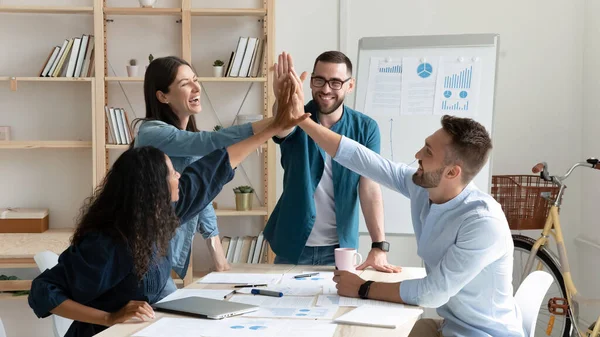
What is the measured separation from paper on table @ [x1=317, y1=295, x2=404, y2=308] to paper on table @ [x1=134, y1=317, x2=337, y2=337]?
0.20 meters

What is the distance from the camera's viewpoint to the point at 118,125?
4195 millimetres

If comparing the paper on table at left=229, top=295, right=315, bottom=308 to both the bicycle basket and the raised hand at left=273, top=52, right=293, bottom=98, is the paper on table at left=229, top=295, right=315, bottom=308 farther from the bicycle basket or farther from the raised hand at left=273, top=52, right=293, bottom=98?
the bicycle basket

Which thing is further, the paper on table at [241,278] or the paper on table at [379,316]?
the paper on table at [241,278]

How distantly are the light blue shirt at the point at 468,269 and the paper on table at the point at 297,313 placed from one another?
0.24m

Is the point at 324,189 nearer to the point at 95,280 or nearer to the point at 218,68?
the point at 95,280

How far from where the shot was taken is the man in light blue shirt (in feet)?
6.43

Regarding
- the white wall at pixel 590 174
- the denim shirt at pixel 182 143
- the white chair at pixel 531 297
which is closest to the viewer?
the white chair at pixel 531 297

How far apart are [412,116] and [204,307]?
208cm

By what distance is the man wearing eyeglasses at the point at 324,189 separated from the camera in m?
2.66

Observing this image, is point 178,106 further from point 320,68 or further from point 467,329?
point 467,329

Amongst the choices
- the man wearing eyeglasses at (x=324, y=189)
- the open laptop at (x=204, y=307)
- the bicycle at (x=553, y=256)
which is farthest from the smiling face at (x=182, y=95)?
the bicycle at (x=553, y=256)

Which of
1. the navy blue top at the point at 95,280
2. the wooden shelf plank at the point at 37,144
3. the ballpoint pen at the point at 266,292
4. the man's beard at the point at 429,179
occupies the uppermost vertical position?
the man's beard at the point at 429,179

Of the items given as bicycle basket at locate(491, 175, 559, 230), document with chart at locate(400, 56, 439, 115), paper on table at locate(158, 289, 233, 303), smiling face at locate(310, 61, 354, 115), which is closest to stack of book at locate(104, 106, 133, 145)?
document with chart at locate(400, 56, 439, 115)

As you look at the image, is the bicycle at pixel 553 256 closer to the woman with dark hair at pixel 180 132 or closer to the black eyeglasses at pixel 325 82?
the black eyeglasses at pixel 325 82
